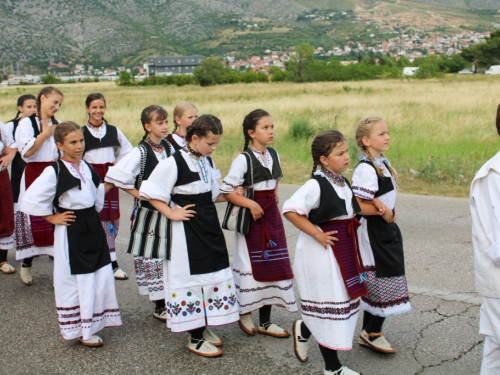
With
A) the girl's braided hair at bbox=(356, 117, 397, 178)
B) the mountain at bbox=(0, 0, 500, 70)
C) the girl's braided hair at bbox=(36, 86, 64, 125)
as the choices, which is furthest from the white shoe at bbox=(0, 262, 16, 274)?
the mountain at bbox=(0, 0, 500, 70)

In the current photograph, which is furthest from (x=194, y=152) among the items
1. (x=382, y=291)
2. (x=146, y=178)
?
(x=382, y=291)

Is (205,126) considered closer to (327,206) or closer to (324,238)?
(327,206)

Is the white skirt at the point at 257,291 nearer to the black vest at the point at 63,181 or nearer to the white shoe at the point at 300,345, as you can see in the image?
the white shoe at the point at 300,345

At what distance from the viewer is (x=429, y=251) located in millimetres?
6602

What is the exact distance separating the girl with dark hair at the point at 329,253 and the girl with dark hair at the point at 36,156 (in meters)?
3.01

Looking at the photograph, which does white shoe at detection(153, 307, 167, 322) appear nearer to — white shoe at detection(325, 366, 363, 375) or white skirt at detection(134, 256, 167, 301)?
white skirt at detection(134, 256, 167, 301)

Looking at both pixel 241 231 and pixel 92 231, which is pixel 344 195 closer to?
pixel 241 231

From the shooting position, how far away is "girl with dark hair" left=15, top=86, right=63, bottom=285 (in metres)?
5.83

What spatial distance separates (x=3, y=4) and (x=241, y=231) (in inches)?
6556

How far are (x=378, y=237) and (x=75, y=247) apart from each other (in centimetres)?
218

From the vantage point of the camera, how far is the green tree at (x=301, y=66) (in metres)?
62.2

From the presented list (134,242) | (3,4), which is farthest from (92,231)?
(3,4)

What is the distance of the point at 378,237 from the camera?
403 cm

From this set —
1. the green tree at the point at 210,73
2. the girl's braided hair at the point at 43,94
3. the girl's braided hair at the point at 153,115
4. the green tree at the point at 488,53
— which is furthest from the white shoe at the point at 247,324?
the green tree at the point at 488,53
